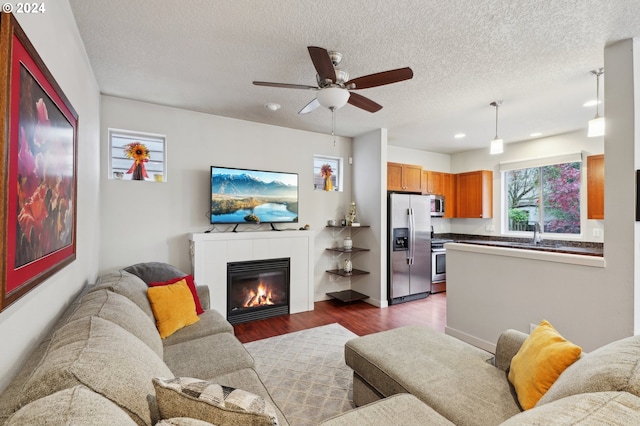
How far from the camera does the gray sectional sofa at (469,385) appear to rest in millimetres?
749

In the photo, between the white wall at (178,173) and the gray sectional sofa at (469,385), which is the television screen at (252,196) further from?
the gray sectional sofa at (469,385)

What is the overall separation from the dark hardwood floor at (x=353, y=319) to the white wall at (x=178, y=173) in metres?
1.24

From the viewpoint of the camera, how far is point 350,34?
7.11 feet

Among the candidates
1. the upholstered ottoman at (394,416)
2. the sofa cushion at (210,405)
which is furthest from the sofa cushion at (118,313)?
the upholstered ottoman at (394,416)

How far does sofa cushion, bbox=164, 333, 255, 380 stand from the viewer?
1719 millimetres

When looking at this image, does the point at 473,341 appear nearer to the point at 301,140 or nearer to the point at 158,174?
the point at 301,140

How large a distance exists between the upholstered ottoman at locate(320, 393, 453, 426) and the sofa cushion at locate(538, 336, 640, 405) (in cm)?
47

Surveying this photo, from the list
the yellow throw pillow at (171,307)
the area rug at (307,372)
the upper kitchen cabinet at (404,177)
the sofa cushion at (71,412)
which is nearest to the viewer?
the sofa cushion at (71,412)

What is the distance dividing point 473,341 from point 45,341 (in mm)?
3529

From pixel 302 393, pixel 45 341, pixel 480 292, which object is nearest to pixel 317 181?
pixel 480 292

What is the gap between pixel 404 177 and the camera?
536 cm

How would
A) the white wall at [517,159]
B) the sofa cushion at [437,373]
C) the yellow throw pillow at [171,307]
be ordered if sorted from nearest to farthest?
the sofa cushion at [437,373] < the yellow throw pillow at [171,307] < the white wall at [517,159]
